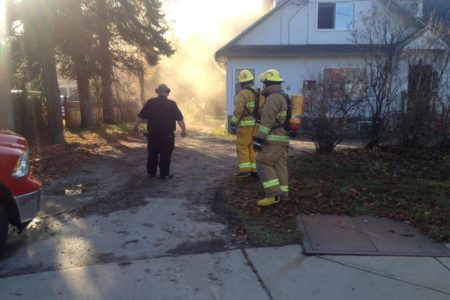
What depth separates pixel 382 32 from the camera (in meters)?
9.36

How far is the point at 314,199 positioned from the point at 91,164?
567cm

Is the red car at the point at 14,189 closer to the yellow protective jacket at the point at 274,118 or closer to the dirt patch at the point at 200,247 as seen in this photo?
the dirt patch at the point at 200,247

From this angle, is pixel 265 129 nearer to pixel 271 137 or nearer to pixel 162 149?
pixel 271 137

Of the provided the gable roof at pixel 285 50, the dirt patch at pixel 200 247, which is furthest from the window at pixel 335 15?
the dirt patch at pixel 200 247

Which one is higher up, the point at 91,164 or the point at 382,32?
the point at 382,32

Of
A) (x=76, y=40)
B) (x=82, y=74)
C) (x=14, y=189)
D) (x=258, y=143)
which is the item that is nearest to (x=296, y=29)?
(x=82, y=74)

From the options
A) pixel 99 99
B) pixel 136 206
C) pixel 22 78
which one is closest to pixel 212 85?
pixel 99 99

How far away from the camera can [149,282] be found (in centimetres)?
407

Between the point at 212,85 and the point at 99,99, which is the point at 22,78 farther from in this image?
the point at 212,85

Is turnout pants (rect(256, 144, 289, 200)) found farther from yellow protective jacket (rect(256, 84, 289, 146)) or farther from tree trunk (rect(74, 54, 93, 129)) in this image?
tree trunk (rect(74, 54, 93, 129))

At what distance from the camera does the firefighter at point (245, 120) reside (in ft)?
25.0

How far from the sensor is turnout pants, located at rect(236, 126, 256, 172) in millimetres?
7871

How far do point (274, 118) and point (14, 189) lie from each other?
313 cm

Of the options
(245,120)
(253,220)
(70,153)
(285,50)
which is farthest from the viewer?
(285,50)
